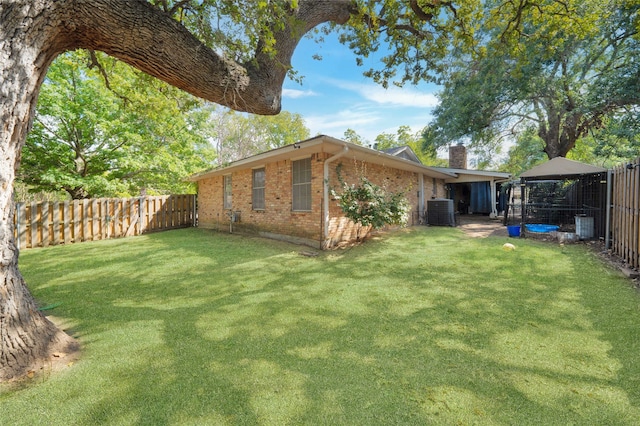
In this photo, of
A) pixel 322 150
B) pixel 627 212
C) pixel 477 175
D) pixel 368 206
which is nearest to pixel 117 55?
pixel 322 150

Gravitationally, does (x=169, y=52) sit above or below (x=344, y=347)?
above

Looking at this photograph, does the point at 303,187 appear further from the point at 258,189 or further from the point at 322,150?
the point at 258,189

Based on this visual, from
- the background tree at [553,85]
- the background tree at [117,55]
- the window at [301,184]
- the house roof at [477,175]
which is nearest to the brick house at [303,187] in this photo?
the window at [301,184]

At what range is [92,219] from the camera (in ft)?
32.7

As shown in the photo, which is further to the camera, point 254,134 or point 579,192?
point 254,134

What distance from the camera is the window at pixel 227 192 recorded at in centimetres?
1199

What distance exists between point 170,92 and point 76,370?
18.7 feet

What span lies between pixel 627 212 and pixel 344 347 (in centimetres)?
628

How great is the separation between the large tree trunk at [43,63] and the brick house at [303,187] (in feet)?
12.6

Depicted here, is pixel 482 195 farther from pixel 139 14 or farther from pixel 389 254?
pixel 139 14

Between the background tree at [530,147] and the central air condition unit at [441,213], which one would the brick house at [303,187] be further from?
the background tree at [530,147]

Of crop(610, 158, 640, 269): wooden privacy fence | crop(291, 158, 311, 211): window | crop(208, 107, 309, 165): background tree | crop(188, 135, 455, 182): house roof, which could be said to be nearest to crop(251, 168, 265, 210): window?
crop(188, 135, 455, 182): house roof

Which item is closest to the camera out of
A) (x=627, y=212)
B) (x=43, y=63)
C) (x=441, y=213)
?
(x=43, y=63)

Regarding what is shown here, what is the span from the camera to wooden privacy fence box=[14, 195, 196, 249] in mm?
8430
